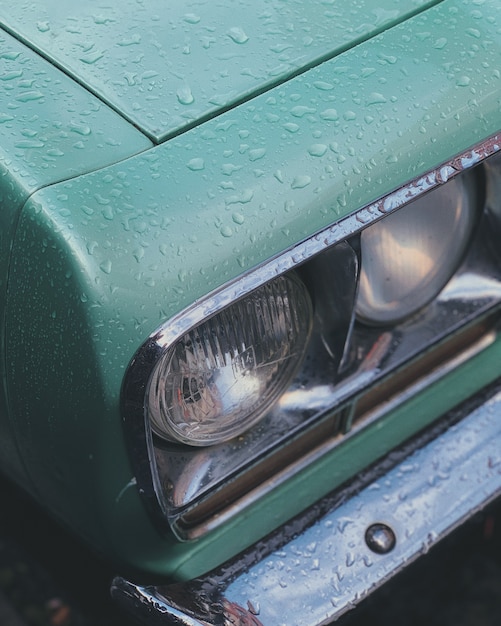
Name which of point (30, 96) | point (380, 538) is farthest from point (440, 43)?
point (380, 538)

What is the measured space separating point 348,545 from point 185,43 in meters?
0.89

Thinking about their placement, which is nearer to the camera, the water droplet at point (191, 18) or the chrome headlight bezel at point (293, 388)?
the chrome headlight bezel at point (293, 388)

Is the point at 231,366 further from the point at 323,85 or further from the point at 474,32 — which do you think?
the point at 474,32

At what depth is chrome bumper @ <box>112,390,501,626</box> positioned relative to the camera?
4.81 ft

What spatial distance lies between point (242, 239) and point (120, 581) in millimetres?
620

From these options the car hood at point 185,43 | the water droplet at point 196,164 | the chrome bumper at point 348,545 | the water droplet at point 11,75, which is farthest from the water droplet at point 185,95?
the chrome bumper at point 348,545

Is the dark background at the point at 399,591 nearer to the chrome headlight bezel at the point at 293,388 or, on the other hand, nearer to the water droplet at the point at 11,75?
the chrome headlight bezel at the point at 293,388

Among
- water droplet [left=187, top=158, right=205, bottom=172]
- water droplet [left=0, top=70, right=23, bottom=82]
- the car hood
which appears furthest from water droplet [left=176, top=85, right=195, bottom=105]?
water droplet [left=0, top=70, right=23, bottom=82]

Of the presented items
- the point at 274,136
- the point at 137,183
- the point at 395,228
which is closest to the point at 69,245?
the point at 137,183

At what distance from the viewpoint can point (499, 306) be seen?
1745mm

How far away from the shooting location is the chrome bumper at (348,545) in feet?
4.81

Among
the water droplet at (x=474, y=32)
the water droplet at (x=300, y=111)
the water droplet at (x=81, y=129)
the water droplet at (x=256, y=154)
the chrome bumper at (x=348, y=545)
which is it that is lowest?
the chrome bumper at (x=348, y=545)

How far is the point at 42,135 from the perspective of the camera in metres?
1.39

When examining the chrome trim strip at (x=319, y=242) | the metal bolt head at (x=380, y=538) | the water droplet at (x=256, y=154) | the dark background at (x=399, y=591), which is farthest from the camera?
the dark background at (x=399, y=591)
